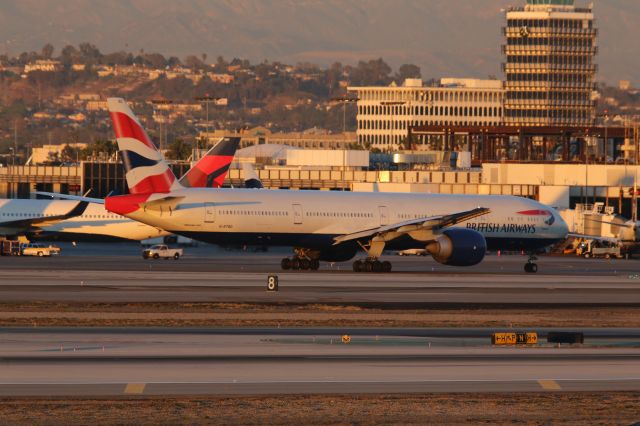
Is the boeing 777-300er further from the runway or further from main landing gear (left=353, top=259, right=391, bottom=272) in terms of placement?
the runway

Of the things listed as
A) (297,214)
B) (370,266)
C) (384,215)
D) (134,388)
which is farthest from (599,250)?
(134,388)

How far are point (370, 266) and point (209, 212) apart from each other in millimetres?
8622

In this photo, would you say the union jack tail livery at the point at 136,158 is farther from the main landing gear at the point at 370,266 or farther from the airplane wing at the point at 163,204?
the main landing gear at the point at 370,266

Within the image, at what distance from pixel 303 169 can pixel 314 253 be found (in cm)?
6065

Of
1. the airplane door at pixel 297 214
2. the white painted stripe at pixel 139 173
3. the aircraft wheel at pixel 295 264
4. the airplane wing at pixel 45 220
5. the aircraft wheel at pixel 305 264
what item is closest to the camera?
the white painted stripe at pixel 139 173

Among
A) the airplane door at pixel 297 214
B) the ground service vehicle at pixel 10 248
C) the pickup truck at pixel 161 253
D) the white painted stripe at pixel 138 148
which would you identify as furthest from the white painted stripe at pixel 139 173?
the ground service vehicle at pixel 10 248

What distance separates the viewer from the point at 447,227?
6744cm

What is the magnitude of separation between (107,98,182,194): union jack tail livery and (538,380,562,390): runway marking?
38685 millimetres

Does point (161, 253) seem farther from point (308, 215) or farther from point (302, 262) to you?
point (308, 215)

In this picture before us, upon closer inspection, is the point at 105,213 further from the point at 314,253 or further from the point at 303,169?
the point at 303,169

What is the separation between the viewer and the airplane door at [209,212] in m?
63.7

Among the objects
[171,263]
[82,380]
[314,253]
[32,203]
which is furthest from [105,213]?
[82,380]

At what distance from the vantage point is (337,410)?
2439 cm

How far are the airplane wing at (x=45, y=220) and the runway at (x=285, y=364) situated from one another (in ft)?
174
